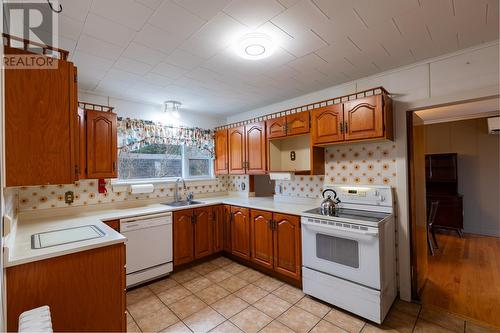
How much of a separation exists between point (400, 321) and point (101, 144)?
347 centimetres

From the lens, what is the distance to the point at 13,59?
1.33 m

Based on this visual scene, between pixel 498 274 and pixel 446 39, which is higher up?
pixel 446 39

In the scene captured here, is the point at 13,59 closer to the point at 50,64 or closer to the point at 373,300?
the point at 50,64

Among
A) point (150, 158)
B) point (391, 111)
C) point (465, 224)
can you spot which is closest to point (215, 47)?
point (391, 111)

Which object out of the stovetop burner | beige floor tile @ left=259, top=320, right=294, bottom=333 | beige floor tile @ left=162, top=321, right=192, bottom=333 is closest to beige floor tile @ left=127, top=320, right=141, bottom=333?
beige floor tile @ left=162, top=321, right=192, bottom=333

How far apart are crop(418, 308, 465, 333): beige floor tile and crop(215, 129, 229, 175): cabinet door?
9.62ft

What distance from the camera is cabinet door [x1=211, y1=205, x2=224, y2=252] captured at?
11.2 feet

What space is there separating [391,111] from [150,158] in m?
3.21

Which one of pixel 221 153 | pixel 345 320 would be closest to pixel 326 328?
pixel 345 320

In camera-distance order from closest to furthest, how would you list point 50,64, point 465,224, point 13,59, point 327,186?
point 13,59 < point 50,64 < point 327,186 < point 465,224

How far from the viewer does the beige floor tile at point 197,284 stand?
263 cm

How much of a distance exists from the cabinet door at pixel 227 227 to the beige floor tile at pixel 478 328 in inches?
102

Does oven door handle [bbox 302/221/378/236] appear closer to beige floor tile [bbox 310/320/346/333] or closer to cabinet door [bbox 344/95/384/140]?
beige floor tile [bbox 310/320/346/333]

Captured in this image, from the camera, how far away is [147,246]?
8.86 ft
